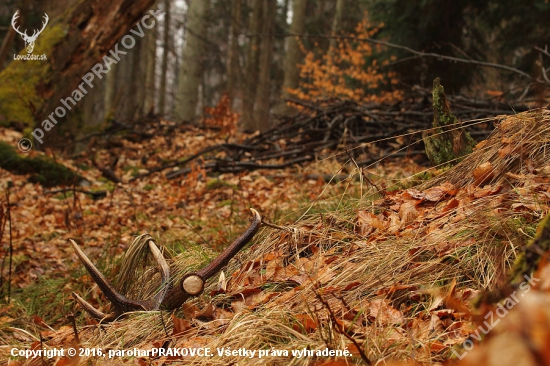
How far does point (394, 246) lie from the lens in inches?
86.6

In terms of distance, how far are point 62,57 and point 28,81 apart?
0.60m

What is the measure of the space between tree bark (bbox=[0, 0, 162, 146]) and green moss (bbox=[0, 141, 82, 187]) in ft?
3.04

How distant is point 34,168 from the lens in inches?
248

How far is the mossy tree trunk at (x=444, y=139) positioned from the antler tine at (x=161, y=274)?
1.82m

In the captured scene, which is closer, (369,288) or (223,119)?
(369,288)

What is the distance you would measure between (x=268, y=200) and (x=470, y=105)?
3.63 metres

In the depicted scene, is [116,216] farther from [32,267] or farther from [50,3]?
[50,3]

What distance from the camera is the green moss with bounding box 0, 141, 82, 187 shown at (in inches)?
245

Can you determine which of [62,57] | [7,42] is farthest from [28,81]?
[7,42]

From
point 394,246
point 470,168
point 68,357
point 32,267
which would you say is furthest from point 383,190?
point 32,267

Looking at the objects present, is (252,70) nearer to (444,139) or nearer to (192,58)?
(192,58)

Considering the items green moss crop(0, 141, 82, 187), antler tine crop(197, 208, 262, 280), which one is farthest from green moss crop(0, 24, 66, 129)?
antler tine crop(197, 208, 262, 280)

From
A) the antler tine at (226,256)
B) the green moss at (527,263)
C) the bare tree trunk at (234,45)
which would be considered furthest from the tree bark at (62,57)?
the green moss at (527,263)

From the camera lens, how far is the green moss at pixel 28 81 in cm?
694
